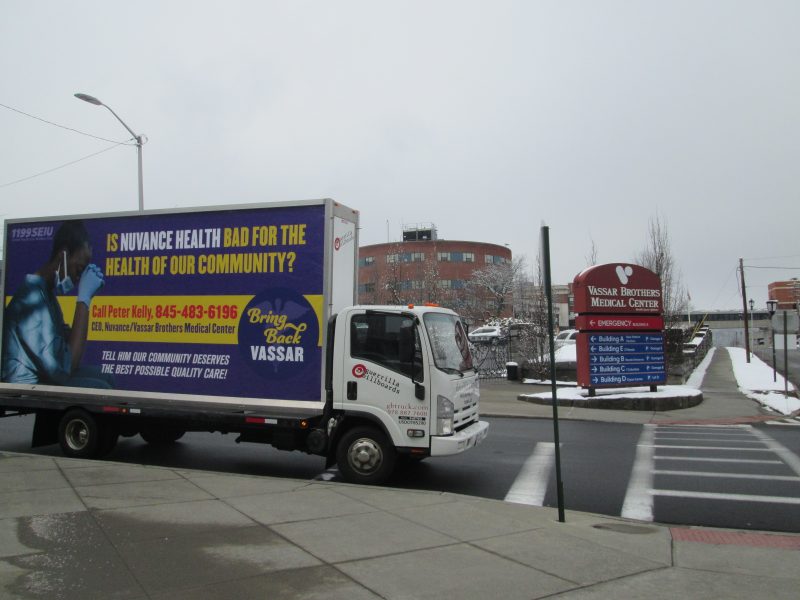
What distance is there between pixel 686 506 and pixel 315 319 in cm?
Result: 505

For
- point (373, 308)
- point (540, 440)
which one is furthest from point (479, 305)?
point (373, 308)

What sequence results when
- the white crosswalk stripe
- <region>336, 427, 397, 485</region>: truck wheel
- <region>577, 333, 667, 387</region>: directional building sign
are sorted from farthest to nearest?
<region>577, 333, 667, 387</region>: directional building sign < <region>336, 427, 397, 485</region>: truck wheel < the white crosswalk stripe

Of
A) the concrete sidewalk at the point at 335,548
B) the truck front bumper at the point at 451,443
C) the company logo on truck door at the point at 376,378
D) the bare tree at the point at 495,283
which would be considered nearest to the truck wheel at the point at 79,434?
the concrete sidewalk at the point at 335,548

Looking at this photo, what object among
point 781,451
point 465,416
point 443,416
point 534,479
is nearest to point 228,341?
point 443,416

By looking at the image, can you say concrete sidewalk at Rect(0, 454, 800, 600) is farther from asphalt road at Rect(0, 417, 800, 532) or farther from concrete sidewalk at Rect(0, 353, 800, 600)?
asphalt road at Rect(0, 417, 800, 532)

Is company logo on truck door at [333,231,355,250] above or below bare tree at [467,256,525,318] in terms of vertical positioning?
below

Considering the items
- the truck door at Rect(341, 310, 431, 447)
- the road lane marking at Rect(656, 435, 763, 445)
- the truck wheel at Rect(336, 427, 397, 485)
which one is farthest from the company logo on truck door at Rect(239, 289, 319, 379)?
the road lane marking at Rect(656, 435, 763, 445)

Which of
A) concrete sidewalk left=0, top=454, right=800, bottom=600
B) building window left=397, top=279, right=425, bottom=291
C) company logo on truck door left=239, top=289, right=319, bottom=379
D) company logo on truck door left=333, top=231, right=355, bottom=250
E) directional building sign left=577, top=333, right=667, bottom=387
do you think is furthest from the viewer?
building window left=397, top=279, right=425, bottom=291

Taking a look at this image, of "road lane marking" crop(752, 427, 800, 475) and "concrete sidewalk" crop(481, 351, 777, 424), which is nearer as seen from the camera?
"road lane marking" crop(752, 427, 800, 475)

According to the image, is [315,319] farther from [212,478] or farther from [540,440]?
[540,440]

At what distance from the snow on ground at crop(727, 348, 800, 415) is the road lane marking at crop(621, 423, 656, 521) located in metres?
8.77

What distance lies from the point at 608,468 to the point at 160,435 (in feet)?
24.0

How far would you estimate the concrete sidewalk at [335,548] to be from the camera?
446 cm

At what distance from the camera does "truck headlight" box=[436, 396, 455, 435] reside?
7.86m
